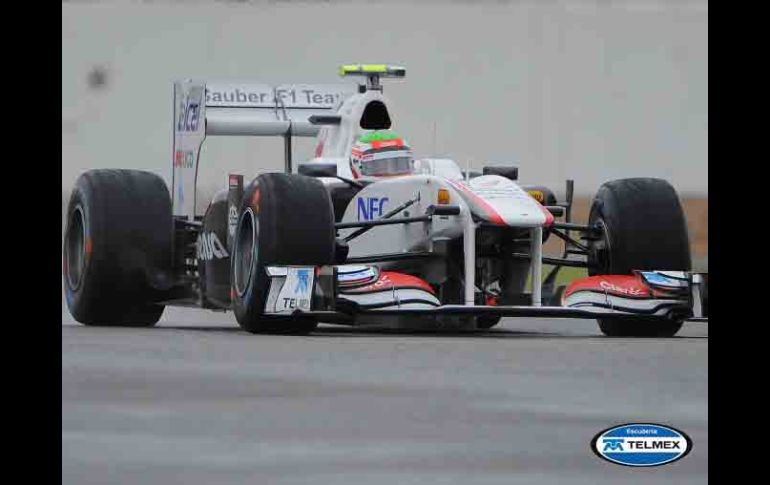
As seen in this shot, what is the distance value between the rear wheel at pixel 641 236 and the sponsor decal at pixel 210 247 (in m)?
3.00

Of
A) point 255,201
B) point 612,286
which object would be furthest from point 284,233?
point 612,286

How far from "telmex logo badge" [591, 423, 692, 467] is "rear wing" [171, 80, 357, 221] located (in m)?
8.89

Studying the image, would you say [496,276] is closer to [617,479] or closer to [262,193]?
[262,193]

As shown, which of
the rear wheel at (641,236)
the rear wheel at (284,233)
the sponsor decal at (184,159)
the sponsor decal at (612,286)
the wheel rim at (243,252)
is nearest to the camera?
the rear wheel at (284,233)

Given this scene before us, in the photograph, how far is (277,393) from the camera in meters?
9.19

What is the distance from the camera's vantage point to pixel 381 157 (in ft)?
50.2

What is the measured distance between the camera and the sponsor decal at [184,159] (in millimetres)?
16109

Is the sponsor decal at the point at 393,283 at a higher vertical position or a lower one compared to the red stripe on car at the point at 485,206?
lower

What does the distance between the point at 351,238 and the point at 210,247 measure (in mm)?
1460

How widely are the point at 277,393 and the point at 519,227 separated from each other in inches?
202

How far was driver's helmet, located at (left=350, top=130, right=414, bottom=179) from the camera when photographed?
15281 mm

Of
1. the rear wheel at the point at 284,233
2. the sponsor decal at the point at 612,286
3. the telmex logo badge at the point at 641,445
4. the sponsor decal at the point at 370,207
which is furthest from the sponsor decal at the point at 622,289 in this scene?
the telmex logo badge at the point at 641,445

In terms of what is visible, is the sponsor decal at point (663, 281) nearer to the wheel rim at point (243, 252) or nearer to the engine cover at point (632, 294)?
the engine cover at point (632, 294)
